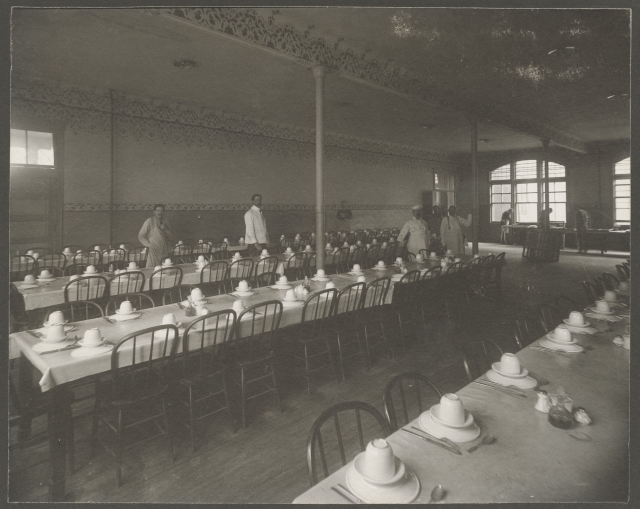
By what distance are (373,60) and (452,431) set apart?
6.18 m

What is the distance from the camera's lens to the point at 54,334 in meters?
2.65

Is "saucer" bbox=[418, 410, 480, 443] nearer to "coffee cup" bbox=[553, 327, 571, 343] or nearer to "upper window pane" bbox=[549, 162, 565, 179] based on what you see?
"coffee cup" bbox=[553, 327, 571, 343]

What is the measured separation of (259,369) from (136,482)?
1.62 meters

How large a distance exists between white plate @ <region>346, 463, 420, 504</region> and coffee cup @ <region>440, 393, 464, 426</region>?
1.25 feet

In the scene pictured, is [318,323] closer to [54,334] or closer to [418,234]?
[54,334]

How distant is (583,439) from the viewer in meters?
1.60

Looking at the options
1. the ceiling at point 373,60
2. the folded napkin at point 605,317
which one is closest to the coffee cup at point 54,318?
the ceiling at point 373,60

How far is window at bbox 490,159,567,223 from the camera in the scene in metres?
15.9

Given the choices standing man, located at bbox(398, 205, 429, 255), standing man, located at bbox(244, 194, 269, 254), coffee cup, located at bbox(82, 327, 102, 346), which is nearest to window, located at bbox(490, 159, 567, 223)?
standing man, located at bbox(398, 205, 429, 255)

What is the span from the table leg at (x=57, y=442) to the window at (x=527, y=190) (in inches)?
662

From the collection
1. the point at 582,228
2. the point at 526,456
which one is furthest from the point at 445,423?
the point at 582,228

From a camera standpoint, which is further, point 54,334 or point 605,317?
point 605,317

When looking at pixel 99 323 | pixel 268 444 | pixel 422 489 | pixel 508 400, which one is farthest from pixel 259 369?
pixel 422 489

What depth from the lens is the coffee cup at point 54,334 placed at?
2631mm
